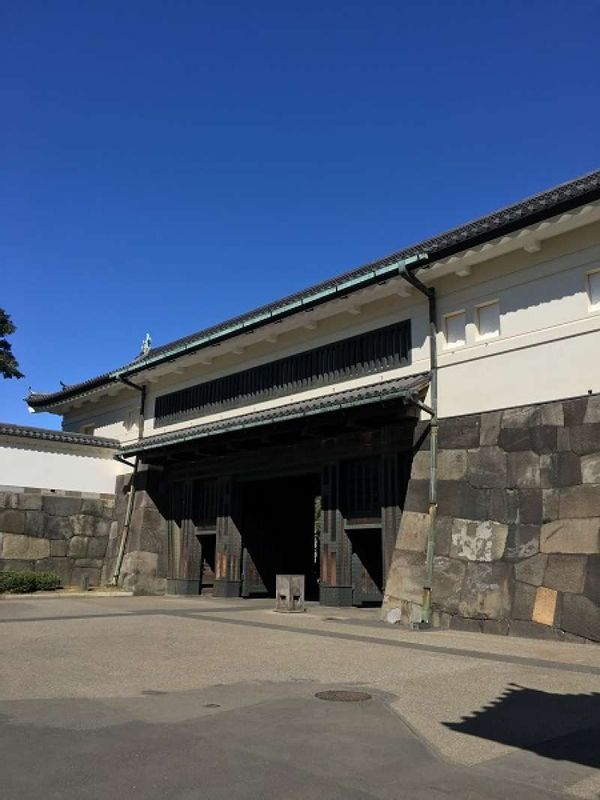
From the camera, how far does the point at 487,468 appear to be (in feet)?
42.0

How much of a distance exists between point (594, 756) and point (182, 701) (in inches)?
140

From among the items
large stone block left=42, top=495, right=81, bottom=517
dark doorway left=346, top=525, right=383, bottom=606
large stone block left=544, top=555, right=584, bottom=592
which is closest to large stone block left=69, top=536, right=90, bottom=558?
large stone block left=42, top=495, right=81, bottom=517

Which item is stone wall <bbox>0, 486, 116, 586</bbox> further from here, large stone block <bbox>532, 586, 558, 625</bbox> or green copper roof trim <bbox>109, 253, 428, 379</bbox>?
large stone block <bbox>532, 586, 558, 625</bbox>

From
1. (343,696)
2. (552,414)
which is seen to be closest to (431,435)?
(552,414)

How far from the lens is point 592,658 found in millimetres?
9102

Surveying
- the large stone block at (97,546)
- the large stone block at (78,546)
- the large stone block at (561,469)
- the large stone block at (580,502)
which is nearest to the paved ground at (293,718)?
the large stone block at (580,502)

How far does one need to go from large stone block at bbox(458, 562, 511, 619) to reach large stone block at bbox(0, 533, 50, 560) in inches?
571

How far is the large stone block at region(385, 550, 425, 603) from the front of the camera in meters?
13.3

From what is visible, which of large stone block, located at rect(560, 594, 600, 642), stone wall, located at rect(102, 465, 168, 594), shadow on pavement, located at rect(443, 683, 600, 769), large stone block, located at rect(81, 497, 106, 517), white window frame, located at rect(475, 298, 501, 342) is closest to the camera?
shadow on pavement, located at rect(443, 683, 600, 769)

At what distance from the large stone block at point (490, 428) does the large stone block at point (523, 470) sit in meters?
0.51

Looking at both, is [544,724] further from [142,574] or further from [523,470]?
[142,574]

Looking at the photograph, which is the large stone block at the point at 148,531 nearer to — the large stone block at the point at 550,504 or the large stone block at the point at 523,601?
the large stone block at the point at 523,601

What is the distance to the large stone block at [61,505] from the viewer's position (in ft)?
72.0

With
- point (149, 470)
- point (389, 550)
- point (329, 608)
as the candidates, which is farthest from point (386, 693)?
point (149, 470)
